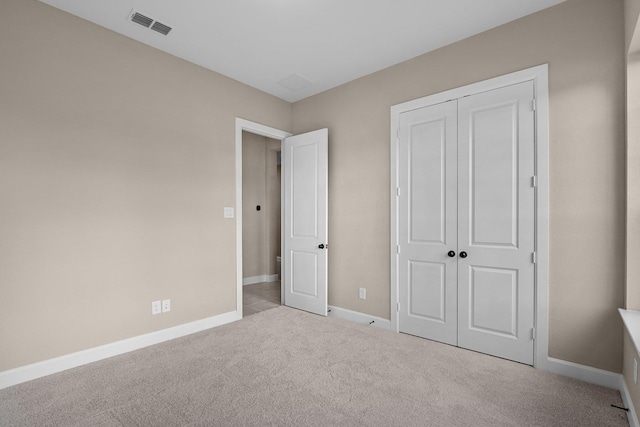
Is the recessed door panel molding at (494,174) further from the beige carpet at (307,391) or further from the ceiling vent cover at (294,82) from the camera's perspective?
the ceiling vent cover at (294,82)

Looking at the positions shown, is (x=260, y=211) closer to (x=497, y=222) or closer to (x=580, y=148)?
(x=497, y=222)

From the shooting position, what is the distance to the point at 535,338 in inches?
95.0

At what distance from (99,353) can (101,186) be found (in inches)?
56.0

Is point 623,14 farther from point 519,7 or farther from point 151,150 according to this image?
point 151,150

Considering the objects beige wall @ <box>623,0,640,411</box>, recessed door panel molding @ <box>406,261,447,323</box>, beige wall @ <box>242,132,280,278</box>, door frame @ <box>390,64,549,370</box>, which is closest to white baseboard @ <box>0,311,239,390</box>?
recessed door panel molding @ <box>406,261,447,323</box>

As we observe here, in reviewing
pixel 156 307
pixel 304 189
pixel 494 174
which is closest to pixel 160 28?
pixel 304 189

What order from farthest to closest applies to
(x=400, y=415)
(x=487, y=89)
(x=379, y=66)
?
(x=379, y=66)
(x=487, y=89)
(x=400, y=415)

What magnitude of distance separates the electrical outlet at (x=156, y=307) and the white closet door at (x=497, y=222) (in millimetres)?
2875

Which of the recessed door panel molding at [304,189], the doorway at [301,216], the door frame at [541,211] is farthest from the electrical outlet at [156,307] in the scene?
the door frame at [541,211]

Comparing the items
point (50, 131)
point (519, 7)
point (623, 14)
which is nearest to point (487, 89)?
point (519, 7)

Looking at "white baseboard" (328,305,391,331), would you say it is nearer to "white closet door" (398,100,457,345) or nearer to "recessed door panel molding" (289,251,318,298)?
"white closet door" (398,100,457,345)

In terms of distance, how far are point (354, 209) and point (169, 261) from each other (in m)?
2.09

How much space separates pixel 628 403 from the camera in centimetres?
188

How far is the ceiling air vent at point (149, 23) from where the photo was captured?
249cm
